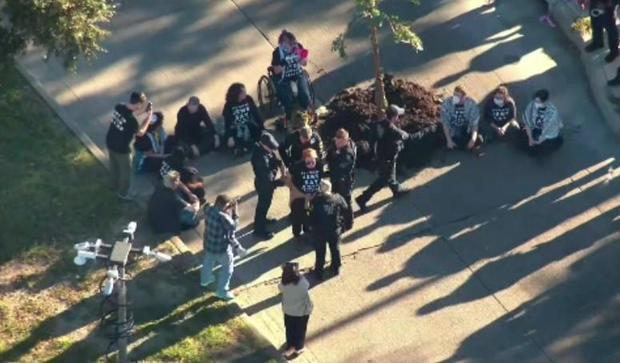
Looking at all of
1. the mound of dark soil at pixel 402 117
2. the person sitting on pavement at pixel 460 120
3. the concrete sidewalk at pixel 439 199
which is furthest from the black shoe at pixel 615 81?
the mound of dark soil at pixel 402 117

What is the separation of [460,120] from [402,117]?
78cm

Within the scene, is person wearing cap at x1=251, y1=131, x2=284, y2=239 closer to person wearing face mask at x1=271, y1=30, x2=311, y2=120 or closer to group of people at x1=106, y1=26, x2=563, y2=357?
group of people at x1=106, y1=26, x2=563, y2=357

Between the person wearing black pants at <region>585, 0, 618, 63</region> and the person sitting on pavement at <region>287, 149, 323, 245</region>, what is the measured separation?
515 cm

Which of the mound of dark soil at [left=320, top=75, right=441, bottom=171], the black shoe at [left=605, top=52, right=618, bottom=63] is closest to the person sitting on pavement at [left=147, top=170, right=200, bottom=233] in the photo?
the mound of dark soil at [left=320, top=75, right=441, bottom=171]

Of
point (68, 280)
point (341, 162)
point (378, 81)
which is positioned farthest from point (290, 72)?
point (68, 280)

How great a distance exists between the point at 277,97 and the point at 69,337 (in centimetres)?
488

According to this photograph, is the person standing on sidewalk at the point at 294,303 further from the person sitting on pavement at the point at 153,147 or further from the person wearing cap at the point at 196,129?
the person wearing cap at the point at 196,129

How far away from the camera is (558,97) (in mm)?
18719

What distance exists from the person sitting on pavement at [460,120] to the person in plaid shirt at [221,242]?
3597 millimetres

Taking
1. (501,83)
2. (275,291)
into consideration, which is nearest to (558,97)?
(501,83)

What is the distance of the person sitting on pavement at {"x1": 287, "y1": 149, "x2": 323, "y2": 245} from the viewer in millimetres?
15797

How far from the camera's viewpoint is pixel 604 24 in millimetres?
18797

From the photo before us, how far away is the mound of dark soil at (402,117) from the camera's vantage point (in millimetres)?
17484

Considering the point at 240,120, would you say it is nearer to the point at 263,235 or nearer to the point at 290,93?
the point at 290,93
